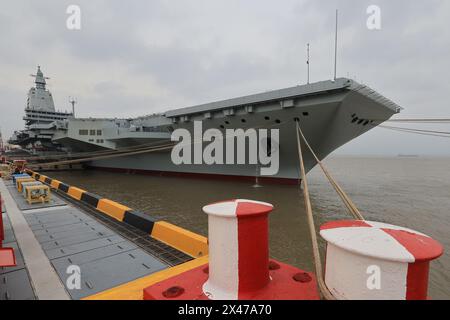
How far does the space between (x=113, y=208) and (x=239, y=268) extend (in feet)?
13.9

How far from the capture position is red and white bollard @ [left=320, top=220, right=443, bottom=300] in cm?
105

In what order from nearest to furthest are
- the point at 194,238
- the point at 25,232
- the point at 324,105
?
the point at 194,238
the point at 25,232
the point at 324,105

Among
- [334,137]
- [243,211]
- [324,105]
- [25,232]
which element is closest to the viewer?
[243,211]

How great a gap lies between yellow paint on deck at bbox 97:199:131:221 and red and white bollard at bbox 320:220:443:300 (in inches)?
174

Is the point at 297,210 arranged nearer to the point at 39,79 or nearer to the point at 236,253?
the point at 236,253

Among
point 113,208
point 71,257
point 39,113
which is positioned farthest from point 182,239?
point 39,113

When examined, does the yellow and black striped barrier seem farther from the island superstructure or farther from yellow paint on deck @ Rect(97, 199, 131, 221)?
the island superstructure

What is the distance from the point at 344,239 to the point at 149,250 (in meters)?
2.84

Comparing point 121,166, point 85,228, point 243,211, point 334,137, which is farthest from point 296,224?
point 121,166

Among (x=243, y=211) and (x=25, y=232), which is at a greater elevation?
(x=243, y=211)

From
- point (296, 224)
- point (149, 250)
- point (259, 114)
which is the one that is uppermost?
point (259, 114)

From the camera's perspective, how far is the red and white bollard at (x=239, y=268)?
5.29ft

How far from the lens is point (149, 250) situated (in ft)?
10.8

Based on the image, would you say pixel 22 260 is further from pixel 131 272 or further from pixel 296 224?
pixel 296 224
